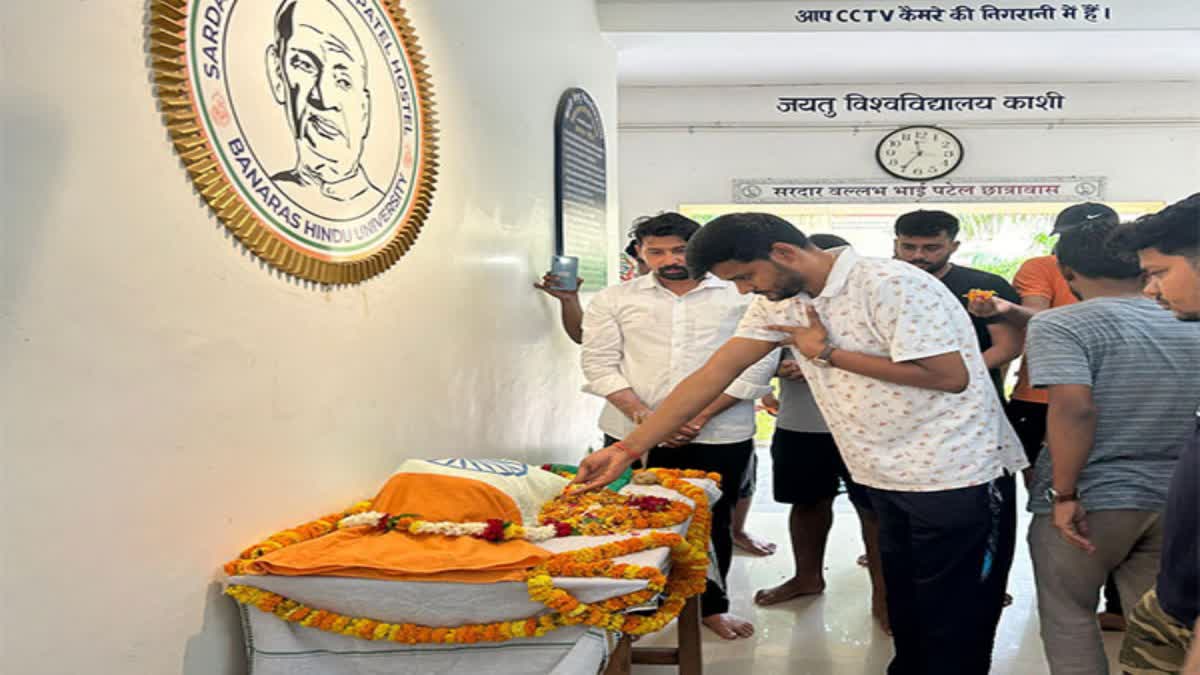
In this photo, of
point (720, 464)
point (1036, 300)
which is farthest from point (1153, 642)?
point (1036, 300)

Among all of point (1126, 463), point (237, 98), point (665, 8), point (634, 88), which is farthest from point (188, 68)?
point (634, 88)

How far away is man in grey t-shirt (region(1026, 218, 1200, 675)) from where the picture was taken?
1.71 meters

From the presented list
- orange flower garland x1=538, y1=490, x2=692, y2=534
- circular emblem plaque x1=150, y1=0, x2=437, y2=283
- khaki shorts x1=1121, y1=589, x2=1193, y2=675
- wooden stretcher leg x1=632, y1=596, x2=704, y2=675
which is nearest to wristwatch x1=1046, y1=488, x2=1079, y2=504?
khaki shorts x1=1121, y1=589, x2=1193, y2=675

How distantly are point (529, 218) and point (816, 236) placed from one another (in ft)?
3.45

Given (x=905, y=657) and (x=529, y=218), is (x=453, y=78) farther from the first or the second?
(x=905, y=657)

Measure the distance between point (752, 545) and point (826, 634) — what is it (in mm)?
969

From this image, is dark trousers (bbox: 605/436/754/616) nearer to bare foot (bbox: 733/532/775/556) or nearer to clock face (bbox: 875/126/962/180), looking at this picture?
bare foot (bbox: 733/532/775/556)

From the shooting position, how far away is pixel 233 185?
54.3 inches

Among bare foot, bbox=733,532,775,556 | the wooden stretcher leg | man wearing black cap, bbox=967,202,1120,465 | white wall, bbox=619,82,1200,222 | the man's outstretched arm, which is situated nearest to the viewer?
the man's outstretched arm

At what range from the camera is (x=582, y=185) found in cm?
368

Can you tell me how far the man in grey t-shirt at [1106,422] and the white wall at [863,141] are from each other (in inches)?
168

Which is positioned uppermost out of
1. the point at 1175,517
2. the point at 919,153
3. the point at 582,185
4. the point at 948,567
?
the point at 919,153

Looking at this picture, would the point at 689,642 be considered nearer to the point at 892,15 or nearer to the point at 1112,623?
the point at 1112,623

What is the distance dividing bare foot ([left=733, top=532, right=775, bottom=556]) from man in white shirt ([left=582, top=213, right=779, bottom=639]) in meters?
1.02
